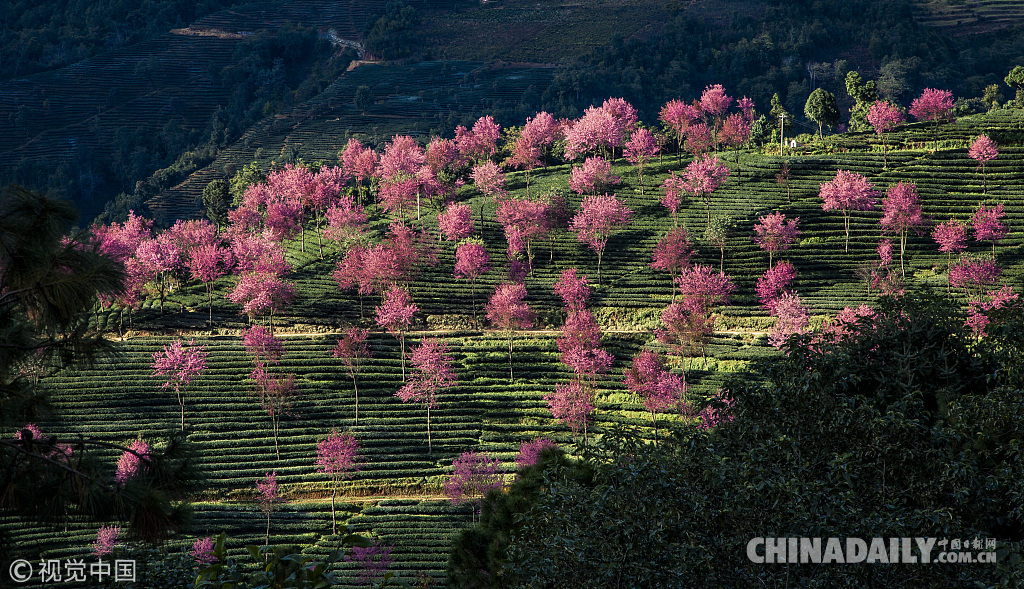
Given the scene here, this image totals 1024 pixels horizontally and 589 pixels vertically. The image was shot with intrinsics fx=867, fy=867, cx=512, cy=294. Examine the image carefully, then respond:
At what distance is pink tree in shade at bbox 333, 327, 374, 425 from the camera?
65.5 metres

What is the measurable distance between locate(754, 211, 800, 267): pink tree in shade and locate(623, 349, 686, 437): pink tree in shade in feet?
70.8

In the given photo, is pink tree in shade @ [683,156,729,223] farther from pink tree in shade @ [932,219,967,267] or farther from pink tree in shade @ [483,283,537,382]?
pink tree in shade @ [483,283,537,382]

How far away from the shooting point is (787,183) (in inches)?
3696

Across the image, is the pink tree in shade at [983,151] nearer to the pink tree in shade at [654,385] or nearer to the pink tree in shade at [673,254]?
the pink tree in shade at [673,254]

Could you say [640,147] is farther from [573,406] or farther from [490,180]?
[573,406]

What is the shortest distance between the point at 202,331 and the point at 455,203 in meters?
31.0

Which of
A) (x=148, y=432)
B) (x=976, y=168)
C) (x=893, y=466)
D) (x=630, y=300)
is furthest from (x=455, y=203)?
(x=893, y=466)

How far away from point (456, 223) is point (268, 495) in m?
38.7

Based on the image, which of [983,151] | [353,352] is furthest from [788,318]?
[983,151]

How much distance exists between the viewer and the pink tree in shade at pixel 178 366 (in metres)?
63.2

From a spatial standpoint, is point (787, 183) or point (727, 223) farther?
point (787, 183)

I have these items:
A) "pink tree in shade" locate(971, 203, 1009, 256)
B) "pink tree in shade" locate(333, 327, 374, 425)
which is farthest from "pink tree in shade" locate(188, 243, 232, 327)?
"pink tree in shade" locate(971, 203, 1009, 256)

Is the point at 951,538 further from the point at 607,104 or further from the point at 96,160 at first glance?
the point at 96,160

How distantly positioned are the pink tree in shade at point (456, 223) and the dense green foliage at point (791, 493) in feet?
216
